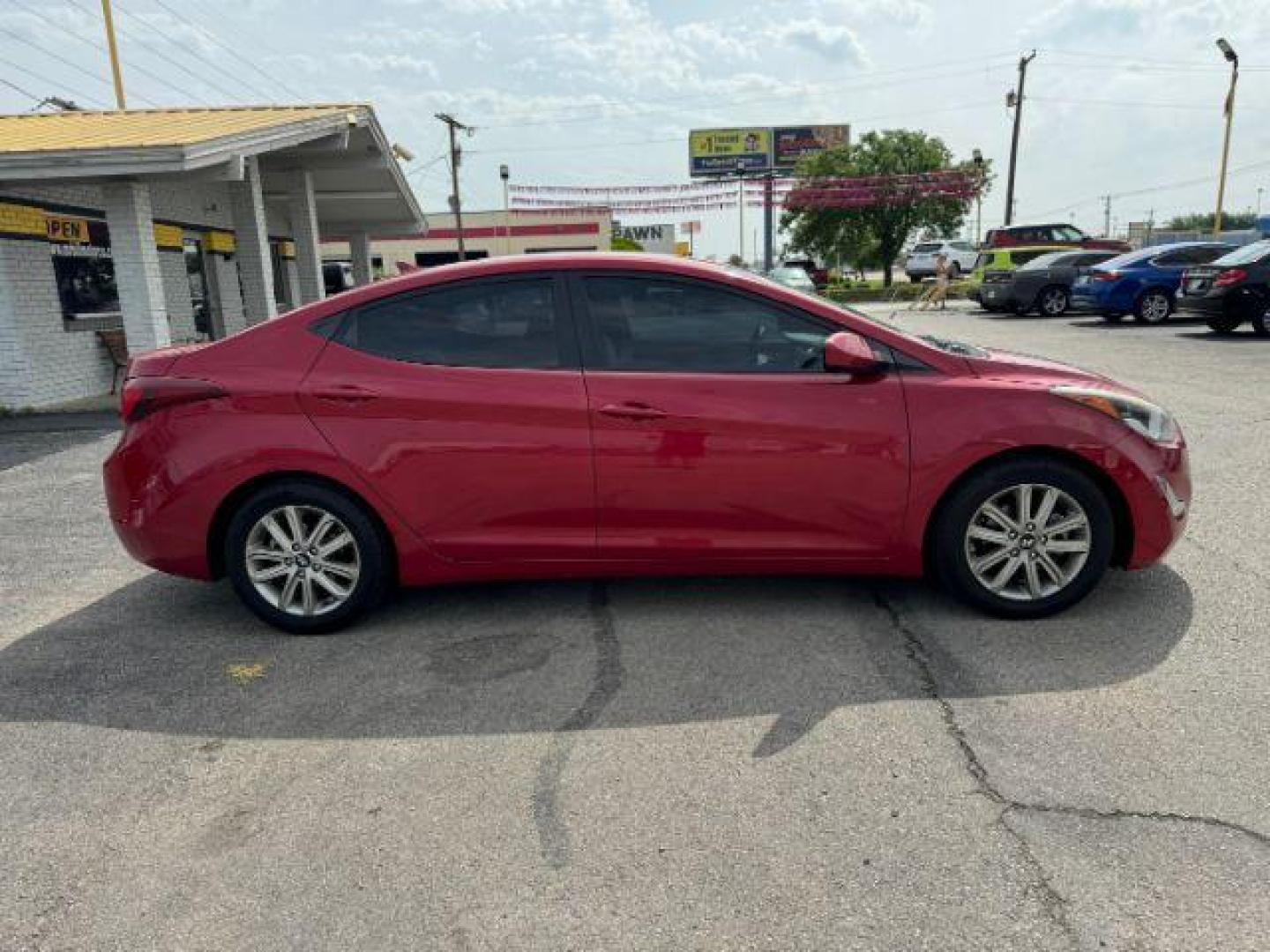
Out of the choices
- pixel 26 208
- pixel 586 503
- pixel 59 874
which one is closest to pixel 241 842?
pixel 59 874

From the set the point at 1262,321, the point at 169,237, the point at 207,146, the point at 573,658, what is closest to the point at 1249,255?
the point at 1262,321

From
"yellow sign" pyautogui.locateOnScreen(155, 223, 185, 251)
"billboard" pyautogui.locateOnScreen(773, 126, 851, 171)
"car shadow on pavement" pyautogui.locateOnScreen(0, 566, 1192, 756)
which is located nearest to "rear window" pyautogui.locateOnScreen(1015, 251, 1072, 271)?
"yellow sign" pyautogui.locateOnScreen(155, 223, 185, 251)

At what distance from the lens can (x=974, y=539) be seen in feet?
12.6

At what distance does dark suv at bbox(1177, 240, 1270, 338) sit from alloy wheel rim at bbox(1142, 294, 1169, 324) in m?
2.99

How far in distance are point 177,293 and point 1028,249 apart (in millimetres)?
23158

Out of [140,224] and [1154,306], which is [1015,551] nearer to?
[140,224]

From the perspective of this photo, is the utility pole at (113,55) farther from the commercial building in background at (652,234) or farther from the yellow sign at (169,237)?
the commercial building in background at (652,234)

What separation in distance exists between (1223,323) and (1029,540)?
542 inches

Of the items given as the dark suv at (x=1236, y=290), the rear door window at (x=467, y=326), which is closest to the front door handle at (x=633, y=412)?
the rear door window at (x=467, y=326)

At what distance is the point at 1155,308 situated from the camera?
709 inches

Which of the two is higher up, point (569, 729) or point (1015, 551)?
point (1015, 551)

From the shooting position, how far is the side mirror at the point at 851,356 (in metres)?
3.65

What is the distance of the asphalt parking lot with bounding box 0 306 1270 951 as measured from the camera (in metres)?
2.26

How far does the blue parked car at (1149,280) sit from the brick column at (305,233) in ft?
49.2
